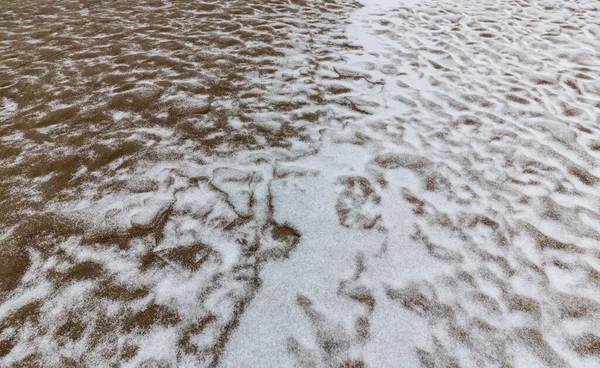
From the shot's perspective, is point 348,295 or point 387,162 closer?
point 348,295

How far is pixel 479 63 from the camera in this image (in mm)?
4504

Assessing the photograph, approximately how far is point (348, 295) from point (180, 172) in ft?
5.72

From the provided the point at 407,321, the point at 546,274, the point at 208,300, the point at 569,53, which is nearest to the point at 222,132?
the point at 208,300

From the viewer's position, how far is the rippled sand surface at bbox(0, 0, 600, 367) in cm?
177

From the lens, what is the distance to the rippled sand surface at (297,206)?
1.77 meters

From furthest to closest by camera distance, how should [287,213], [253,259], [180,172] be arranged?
[180,172] → [287,213] → [253,259]

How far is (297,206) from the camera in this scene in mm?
2490

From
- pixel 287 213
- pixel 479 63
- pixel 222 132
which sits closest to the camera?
pixel 287 213

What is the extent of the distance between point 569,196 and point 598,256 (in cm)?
57

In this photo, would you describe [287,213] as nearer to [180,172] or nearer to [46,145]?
[180,172]

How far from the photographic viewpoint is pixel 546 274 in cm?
206

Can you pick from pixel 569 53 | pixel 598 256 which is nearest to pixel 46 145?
pixel 598 256

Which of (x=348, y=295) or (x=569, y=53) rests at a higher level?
(x=569, y=53)

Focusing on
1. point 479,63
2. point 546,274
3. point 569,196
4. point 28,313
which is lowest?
point 28,313
